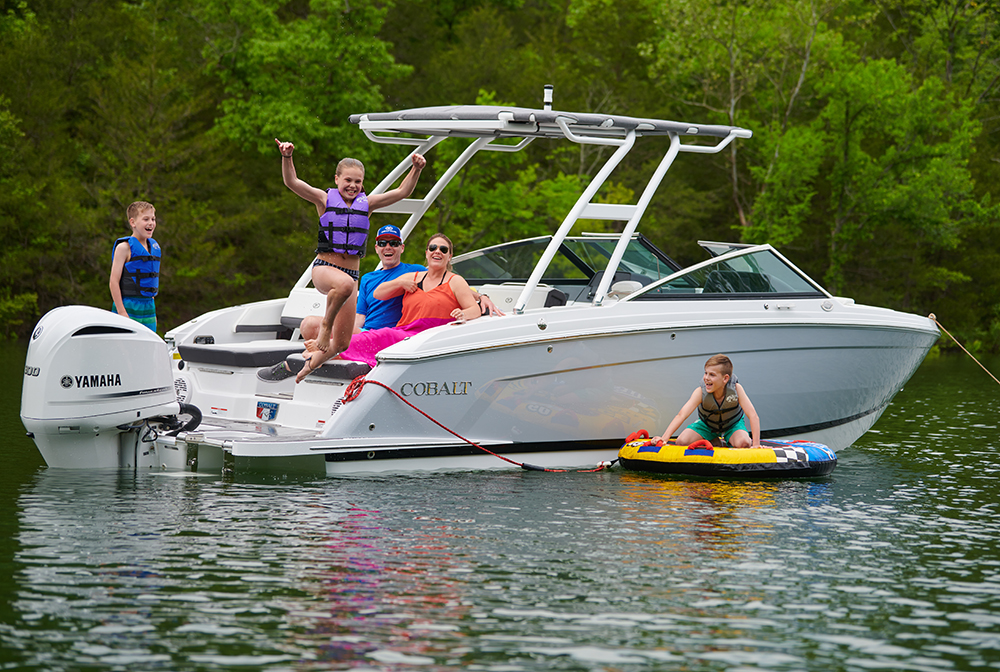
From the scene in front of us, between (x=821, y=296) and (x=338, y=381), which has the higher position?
(x=821, y=296)

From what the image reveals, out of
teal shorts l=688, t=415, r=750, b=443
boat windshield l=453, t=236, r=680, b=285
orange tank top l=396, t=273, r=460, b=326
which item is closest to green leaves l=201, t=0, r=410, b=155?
boat windshield l=453, t=236, r=680, b=285

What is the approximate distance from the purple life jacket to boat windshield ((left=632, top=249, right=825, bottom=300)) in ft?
6.69

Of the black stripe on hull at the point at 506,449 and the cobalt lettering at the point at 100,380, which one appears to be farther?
the black stripe on hull at the point at 506,449

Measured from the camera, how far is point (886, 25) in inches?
1590

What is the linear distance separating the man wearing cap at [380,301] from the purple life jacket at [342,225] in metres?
0.84

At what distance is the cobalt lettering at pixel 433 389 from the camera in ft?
26.3

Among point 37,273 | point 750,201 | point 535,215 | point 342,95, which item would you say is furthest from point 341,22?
point 750,201

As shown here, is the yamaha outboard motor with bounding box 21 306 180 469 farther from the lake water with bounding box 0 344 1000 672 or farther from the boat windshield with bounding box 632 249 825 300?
the boat windshield with bounding box 632 249 825 300

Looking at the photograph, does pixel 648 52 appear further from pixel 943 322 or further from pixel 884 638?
pixel 884 638

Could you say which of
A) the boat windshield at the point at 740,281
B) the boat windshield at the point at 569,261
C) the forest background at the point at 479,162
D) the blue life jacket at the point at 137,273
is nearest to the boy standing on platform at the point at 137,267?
the blue life jacket at the point at 137,273

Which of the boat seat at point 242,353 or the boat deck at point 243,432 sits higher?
the boat seat at point 242,353

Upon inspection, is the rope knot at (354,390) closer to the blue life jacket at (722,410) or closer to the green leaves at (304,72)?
the blue life jacket at (722,410)

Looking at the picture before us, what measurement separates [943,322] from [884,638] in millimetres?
31655

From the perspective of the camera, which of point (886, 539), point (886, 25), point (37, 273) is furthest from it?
point (886, 25)
